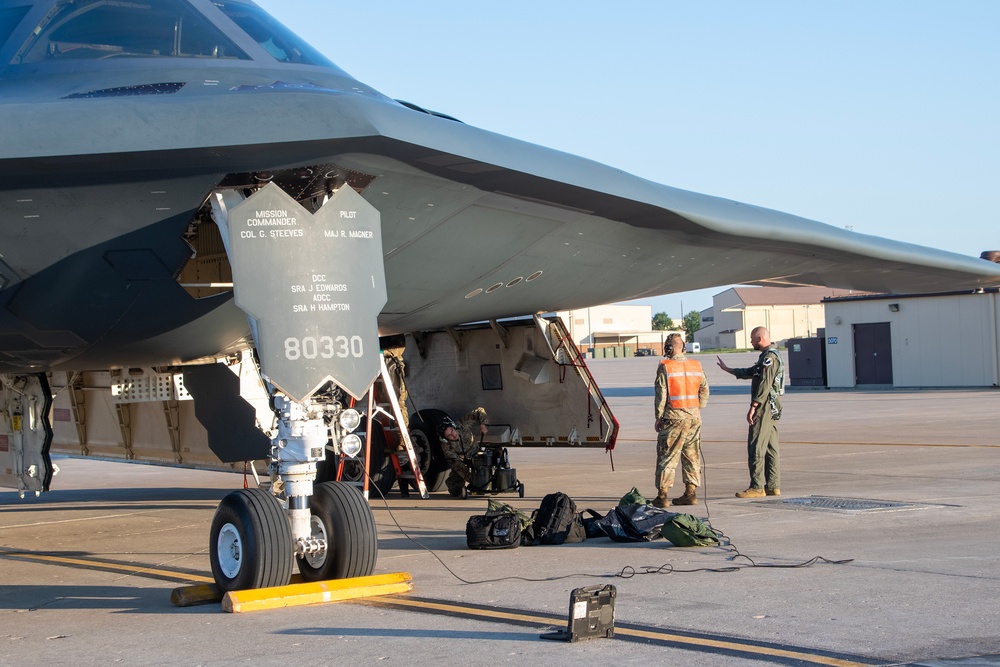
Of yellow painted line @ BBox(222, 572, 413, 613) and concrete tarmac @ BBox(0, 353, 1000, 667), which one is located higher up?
yellow painted line @ BBox(222, 572, 413, 613)

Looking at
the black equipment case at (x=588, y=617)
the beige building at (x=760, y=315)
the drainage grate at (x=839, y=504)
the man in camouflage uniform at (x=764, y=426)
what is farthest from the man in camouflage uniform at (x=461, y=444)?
the beige building at (x=760, y=315)

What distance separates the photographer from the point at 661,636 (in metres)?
5.36

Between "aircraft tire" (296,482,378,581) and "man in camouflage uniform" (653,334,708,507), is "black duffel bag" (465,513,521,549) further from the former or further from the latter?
"man in camouflage uniform" (653,334,708,507)

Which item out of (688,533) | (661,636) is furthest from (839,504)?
(661,636)

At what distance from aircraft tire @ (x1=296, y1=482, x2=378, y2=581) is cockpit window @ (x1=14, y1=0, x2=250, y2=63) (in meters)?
3.05

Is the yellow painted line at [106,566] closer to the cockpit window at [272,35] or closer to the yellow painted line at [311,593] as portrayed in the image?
the yellow painted line at [311,593]

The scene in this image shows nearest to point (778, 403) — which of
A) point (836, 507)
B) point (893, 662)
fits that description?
point (836, 507)

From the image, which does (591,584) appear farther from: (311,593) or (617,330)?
(617,330)

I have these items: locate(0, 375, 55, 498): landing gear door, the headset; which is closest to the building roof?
the headset

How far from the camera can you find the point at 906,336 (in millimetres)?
34094

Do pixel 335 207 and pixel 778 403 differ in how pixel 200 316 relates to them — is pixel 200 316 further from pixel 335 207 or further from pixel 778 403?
pixel 778 403

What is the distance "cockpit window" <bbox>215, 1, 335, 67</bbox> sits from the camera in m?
7.83

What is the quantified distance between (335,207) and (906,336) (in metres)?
30.7

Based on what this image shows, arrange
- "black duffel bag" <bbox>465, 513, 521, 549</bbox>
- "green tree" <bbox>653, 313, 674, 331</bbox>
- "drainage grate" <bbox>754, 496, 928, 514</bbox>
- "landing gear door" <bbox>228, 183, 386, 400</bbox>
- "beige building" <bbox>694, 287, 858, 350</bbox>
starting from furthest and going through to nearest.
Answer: "green tree" <bbox>653, 313, 674, 331</bbox> < "beige building" <bbox>694, 287, 858, 350</bbox> < "drainage grate" <bbox>754, 496, 928, 514</bbox> < "black duffel bag" <bbox>465, 513, 521, 549</bbox> < "landing gear door" <bbox>228, 183, 386, 400</bbox>
